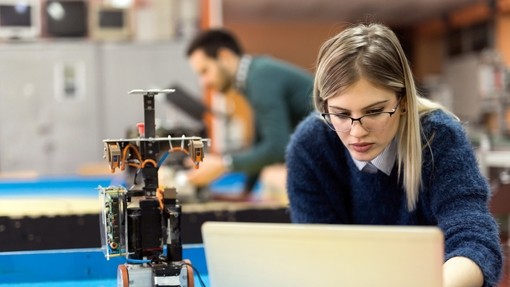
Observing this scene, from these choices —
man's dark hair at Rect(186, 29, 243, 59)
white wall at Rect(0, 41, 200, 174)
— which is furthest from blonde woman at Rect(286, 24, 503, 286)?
white wall at Rect(0, 41, 200, 174)

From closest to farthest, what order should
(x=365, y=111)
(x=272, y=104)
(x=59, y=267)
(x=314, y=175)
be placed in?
(x=365, y=111) < (x=59, y=267) < (x=314, y=175) < (x=272, y=104)

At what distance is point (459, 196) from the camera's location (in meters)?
1.56

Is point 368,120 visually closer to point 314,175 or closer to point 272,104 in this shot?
point 314,175

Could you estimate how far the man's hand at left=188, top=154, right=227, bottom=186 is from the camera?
3188 mm

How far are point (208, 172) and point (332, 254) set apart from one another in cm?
223

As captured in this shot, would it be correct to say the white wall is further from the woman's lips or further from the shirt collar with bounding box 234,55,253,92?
the woman's lips

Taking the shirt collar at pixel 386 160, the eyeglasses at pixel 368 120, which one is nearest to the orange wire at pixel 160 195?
the eyeglasses at pixel 368 120

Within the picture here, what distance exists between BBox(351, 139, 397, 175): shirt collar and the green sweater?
1.38 m

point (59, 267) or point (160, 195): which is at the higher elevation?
point (160, 195)

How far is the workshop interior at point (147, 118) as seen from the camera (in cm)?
144

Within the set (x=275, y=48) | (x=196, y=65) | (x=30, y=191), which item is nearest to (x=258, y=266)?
(x=196, y=65)

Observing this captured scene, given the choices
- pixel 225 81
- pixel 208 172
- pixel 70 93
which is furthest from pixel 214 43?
pixel 70 93

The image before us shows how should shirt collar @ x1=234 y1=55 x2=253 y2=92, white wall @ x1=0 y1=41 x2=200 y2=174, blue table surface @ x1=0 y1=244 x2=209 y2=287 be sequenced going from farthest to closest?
white wall @ x1=0 y1=41 x2=200 y2=174 < shirt collar @ x1=234 y1=55 x2=253 y2=92 < blue table surface @ x1=0 y1=244 x2=209 y2=287

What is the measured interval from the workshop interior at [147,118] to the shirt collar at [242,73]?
0.31 meters
